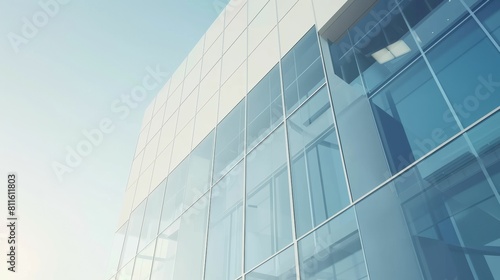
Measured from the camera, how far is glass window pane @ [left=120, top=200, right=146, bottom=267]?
1234cm

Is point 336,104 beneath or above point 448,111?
above

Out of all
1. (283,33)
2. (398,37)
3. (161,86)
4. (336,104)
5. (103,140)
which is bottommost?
(336,104)

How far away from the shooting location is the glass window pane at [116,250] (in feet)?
43.1

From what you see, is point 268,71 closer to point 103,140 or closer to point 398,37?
point 398,37

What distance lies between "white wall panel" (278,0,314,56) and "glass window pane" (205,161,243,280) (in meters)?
3.50

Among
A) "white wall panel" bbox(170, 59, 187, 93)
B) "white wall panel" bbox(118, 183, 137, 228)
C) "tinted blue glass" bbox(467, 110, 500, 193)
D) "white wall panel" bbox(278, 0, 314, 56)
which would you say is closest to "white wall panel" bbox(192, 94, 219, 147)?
"white wall panel" bbox(278, 0, 314, 56)

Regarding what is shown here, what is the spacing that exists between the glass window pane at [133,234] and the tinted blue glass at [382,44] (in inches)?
397

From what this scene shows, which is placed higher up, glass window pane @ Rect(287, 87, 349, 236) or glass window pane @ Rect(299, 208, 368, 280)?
glass window pane @ Rect(287, 87, 349, 236)

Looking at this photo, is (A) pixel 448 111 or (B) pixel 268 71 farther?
(B) pixel 268 71

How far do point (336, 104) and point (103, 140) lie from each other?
26.1ft

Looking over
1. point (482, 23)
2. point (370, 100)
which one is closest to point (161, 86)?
point (370, 100)

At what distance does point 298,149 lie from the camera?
658 cm

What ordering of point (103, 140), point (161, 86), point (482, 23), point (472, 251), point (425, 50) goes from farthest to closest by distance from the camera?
point (161, 86), point (103, 140), point (425, 50), point (482, 23), point (472, 251)

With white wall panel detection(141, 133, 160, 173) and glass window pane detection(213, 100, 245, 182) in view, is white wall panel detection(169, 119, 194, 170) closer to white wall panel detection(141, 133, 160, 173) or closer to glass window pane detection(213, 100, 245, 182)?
glass window pane detection(213, 100, 245, 182)
